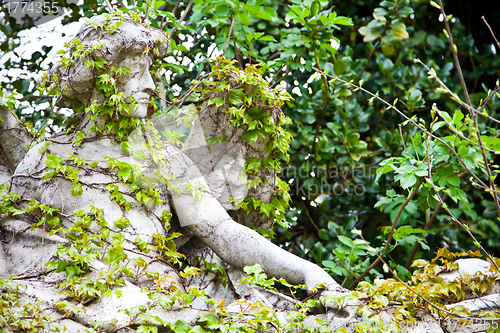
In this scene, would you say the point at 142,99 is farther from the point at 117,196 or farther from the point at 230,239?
the point at 230,239

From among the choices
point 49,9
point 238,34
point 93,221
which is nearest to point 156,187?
point 93,221

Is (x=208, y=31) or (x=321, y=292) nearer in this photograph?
(x=321, y=292)

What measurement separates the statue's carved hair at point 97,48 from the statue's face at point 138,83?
3cm

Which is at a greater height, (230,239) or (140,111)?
(140,111)

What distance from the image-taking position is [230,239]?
6.75ft

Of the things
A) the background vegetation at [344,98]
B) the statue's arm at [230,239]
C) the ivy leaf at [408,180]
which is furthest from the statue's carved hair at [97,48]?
the ivy leaf at [408,180]

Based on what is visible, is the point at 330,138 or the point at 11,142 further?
the point at 330,138

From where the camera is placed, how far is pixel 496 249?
14.0ft

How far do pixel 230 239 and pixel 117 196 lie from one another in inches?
21.4

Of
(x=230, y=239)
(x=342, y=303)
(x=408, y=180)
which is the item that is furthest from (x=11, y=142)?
(x=408, y=180)

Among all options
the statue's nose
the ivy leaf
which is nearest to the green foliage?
the ivy leaf

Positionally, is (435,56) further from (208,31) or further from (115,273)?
(115,273)

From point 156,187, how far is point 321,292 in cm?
90

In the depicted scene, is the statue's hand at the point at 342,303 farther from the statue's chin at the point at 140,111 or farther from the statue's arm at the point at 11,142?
the statue's arm at the point at 11,142
